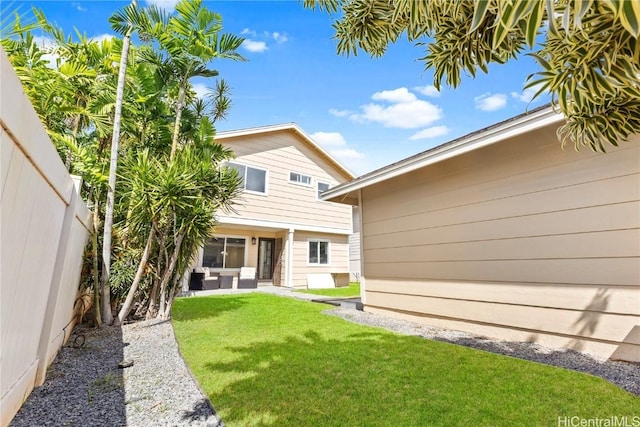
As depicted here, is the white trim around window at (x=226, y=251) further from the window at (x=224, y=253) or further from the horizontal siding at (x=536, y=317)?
the horizontal siding at (x=536, y=317)

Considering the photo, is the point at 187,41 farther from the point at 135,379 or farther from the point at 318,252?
the point at 318,252

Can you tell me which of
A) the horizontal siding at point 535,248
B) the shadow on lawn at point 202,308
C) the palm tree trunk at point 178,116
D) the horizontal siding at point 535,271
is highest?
the palm tree trunk at point 178,116

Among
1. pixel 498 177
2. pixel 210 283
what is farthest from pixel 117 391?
pixel 210 283

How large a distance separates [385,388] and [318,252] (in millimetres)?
12118

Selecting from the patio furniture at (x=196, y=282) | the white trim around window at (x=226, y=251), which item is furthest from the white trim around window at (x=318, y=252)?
the patio furniture at (x=196, y=282)

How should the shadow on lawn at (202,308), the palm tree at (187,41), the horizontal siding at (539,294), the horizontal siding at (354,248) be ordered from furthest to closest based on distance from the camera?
1. the horizontal siding at (354,248)
2. the shadow on lawn at (202,308)
3. the palm tree at (187,41)
4. the horizontal siding at (539,294)

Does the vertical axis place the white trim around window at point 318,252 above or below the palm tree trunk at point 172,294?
above

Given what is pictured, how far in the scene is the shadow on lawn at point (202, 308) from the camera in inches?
274

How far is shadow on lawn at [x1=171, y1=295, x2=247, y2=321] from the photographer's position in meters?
6.96

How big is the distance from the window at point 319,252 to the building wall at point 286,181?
0.89 metres

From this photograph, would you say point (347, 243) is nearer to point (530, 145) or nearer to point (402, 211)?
point (402, 211)

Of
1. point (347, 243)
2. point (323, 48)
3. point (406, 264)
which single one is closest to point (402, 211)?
point (406, 264)

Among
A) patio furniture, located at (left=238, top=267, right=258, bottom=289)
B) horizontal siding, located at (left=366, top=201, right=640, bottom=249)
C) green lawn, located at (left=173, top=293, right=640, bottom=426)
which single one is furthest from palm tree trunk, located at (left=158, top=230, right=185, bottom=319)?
patio furniture, located at (left=238, top=267, right=258, bottom=289)

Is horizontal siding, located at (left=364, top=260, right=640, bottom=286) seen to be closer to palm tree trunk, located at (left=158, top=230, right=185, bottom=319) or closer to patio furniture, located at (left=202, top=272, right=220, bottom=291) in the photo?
palm tree trunk, located at (left=158, top=230, right=185, bottom=319)
